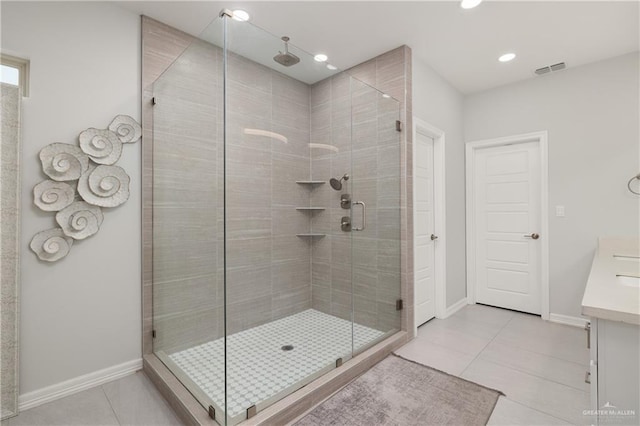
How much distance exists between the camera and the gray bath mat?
5.65 ft

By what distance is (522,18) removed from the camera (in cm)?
232

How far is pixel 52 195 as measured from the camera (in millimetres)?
1887

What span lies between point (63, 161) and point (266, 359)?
6.15 feet

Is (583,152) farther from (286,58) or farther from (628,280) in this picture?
(286,58)

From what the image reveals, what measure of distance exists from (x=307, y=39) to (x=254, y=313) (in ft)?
7.71

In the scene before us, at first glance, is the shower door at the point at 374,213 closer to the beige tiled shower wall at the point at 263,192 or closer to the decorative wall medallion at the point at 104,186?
the beige tiled shower wall at the point at 263,192

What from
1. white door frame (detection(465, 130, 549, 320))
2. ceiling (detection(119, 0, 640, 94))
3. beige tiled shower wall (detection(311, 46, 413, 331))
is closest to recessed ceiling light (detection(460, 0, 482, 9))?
ceiling (detection(119, 0, 640, 94))

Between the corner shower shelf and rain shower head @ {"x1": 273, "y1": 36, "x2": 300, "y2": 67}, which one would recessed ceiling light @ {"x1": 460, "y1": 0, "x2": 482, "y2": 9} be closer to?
rain shower head @ {"x1": 273, "y1": 36, "x2": 300, "y2": 67}

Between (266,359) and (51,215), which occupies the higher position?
(51,215)

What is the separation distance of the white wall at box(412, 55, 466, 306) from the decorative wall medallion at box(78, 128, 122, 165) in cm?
257

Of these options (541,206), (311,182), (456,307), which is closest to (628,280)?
(541,206)

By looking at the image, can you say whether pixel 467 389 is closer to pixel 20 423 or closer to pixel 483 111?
pixel 20 423

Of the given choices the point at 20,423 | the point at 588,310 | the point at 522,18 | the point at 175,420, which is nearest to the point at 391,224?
the point at 588,310

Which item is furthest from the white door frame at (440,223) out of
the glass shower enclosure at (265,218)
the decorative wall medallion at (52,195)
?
the decorative wall medallion at (52,195)
